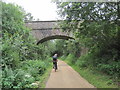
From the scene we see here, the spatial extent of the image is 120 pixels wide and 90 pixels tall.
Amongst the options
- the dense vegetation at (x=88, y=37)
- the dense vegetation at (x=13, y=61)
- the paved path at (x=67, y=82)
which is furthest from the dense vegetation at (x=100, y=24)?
the dense vegetation at (x=13, y=61)

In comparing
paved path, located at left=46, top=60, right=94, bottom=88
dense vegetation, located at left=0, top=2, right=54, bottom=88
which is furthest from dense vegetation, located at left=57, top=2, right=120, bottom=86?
dense vegetation, located at left=0, top=2, right=54, bottom=88

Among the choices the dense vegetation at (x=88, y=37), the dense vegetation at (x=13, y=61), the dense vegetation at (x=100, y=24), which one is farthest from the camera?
the dense vegetation at (x=100, y=24)

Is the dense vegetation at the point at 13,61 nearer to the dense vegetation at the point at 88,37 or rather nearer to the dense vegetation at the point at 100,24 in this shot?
the dense vegetation at the point at 88,37

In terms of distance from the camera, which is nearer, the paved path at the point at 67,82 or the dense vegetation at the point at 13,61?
the dense vegetation at the point at 13,61

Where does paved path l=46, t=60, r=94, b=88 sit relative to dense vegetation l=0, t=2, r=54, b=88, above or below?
below

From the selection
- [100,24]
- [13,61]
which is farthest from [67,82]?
[100,24]

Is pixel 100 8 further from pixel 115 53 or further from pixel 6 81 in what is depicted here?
pixel 6 81

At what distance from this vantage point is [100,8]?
653 centimetres

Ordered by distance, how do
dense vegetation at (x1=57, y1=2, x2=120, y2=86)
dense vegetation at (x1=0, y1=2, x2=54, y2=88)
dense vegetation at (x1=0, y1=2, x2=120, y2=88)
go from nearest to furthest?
dense vegetation at (x1=0, y1=2, x2=54, y2=88)
dense vegetation at (x1=0, y1=2, x2=120, y2=88)
dense vegetation at (x1=57, y1=2, x2=120, y2=86)

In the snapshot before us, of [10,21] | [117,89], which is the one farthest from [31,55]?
[117,89]

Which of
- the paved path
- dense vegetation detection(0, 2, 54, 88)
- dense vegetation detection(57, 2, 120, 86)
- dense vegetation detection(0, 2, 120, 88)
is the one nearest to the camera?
dense vegetation detection(0, 2, 54, 88)

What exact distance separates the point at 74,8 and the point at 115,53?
3.54 metres

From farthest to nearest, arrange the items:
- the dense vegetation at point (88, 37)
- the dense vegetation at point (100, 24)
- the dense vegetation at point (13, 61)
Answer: the dense vegetation at point (100, 24) → the dense vegetation at point (88, 37) → the dense vegetation at point (13, 61)

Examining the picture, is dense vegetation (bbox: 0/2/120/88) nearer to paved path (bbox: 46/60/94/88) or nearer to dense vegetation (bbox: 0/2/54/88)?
dense vegetation (bbox: 0/2/54/88)
